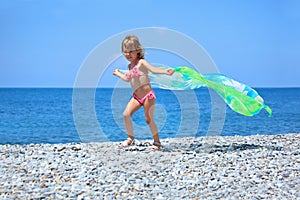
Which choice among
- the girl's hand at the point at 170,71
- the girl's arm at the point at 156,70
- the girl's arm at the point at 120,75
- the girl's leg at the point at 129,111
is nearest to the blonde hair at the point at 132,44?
the girl's arm at the point at 156,70

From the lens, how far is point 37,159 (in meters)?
7.11

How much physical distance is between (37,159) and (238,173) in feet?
10.0

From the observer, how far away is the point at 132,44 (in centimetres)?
761

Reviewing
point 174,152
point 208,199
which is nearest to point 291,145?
point 174,152

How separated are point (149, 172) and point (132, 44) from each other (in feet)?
7.63

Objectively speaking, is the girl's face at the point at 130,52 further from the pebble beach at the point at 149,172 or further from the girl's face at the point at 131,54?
the pebble beach at the point at 149,172

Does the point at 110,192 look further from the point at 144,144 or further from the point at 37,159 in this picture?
the point at 144,144

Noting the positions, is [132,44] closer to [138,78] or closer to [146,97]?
[138,78]

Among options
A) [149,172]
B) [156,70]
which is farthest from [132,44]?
[149,172]

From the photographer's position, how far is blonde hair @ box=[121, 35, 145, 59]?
7613 millimetres

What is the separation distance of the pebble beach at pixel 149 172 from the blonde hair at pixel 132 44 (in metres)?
1.68

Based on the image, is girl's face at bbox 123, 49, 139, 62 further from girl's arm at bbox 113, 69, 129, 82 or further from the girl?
girl's arm at bbox 113, 69, 129, 82

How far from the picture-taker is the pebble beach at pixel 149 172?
548 centimetres

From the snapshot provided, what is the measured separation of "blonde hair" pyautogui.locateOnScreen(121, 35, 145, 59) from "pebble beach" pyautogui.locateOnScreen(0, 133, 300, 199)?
5.52ft
